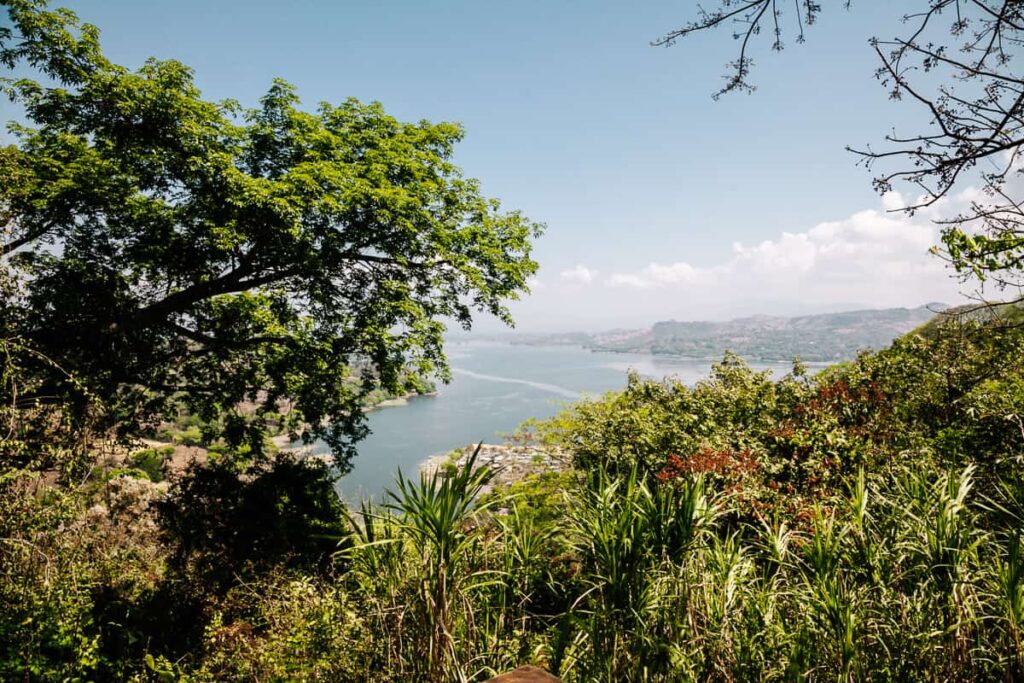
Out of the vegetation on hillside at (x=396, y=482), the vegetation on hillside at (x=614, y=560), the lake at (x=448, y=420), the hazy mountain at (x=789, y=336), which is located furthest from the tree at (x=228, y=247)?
the hazy mountain at (x=789, y=336)

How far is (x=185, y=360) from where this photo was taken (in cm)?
798

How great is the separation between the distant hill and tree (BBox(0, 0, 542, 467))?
85.7m

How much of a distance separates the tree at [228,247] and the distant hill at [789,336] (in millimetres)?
85685

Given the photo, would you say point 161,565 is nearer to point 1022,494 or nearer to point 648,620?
point 648,620

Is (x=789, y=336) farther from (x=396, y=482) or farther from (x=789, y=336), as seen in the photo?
(x=396, y=482)

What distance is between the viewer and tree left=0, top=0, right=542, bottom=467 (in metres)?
5.98

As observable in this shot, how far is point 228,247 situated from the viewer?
5.78 meters

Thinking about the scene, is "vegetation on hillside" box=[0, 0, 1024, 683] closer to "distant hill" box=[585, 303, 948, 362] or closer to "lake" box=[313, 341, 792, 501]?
"lake" box=[313, 341, 792, 501]

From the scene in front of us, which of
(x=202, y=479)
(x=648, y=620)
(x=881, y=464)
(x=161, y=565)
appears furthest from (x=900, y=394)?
(x=161, y=565)

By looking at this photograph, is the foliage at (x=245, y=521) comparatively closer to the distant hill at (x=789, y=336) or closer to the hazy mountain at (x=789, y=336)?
the distant hill at (x=789, y=336)

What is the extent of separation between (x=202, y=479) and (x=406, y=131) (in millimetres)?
7130

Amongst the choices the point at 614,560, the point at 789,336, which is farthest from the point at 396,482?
the point at 789,336

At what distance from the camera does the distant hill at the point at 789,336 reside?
98250 millimetres

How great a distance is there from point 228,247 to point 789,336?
155290 mm
